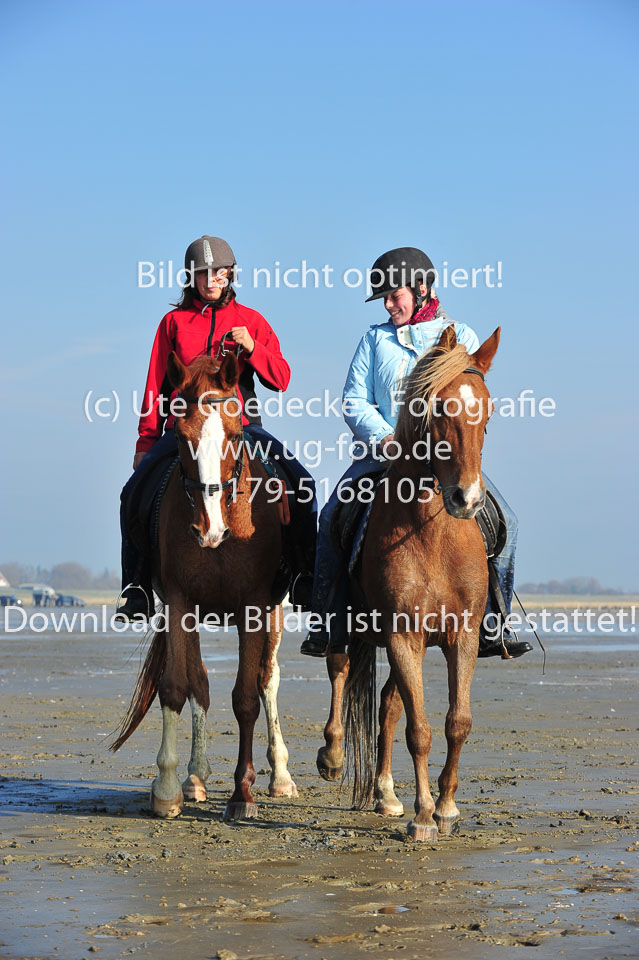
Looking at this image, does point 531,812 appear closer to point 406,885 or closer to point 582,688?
point 406,885

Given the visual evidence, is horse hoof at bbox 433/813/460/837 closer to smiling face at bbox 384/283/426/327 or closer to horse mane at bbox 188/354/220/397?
horse mane at bbox 188/354/220/397

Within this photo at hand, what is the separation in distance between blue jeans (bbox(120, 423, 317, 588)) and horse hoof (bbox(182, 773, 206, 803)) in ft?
4.37

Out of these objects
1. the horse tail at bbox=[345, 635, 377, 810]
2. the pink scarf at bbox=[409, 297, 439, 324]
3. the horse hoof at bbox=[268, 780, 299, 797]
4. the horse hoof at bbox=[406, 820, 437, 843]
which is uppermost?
the pink scarf at bbox=[409, 297, 439, 324]

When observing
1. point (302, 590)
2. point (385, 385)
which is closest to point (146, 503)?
point (302, 590)

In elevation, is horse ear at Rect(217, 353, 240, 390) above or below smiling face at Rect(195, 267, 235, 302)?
below

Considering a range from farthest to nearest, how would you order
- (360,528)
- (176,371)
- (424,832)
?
1. (176,371)
2. (360,528)
3. (424,832)

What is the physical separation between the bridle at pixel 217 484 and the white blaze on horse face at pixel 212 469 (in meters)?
0.02

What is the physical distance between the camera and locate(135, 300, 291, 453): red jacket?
8.20m

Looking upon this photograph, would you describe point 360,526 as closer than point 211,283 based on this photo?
Yes

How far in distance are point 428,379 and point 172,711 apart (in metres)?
2.64

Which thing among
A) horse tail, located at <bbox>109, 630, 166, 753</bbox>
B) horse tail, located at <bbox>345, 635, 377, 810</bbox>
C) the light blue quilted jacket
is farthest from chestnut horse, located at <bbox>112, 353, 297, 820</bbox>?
the light blue quilted jacket

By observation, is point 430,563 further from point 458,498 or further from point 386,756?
point 386,756

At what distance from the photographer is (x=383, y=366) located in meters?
7.48

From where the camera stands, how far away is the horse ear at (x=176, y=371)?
712 cm
